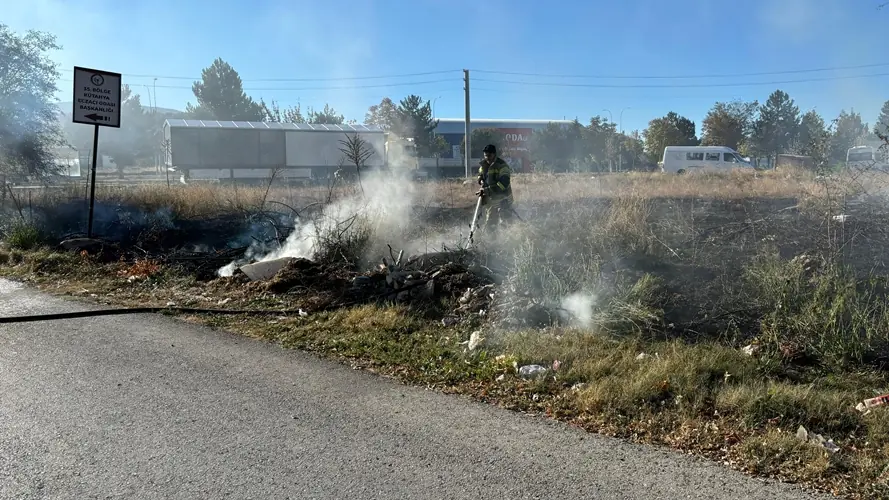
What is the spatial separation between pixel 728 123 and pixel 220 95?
52.3 m

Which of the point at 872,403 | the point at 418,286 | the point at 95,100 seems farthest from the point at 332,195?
the point at 872,403

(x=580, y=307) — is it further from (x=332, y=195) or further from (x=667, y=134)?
(x=667, y=134)

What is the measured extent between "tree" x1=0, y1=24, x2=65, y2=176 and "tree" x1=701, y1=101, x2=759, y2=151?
167ft

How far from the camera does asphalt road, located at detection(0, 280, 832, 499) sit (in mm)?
2961

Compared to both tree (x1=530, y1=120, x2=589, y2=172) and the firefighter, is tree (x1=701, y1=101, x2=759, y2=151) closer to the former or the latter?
tree (x1=530, y1=120, x2=589, y2=172)

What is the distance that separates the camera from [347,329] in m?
6.01

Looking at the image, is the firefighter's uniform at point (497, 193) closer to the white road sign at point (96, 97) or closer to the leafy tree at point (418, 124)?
the white road sign at point (96, 97)

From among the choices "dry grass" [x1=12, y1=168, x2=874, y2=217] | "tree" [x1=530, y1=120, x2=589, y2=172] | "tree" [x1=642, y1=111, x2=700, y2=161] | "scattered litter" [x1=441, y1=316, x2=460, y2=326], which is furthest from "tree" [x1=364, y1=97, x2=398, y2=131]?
"scattered litter" [x1=441, y1=316, x2=460, y2=326]

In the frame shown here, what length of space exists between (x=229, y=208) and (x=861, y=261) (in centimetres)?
1202

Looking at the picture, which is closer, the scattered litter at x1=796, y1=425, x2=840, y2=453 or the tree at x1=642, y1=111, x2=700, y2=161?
the scattered litter at x1=796, y1=425, x2=840, y2=453

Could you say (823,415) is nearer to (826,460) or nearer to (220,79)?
(826,460)

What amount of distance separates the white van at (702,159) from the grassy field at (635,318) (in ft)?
92.8

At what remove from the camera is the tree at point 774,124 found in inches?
2028

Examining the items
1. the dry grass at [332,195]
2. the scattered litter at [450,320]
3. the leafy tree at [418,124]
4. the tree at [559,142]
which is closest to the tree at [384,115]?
the leafy tree at [418,124]
